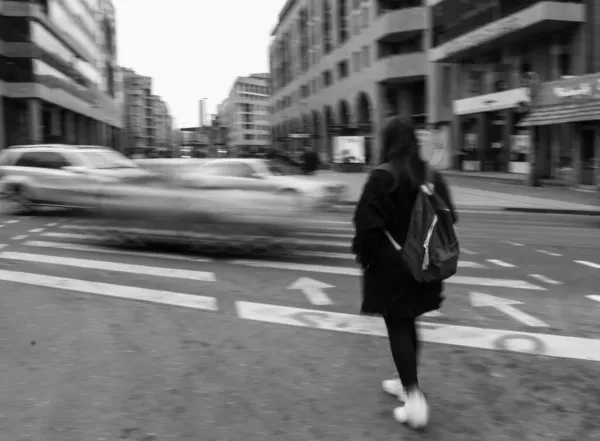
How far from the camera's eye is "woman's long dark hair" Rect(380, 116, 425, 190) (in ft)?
11.2

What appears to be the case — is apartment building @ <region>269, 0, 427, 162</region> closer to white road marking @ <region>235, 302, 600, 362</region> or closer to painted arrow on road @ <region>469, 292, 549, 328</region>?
painted arrow on road @ <region>469, 292, 549, 328</region>

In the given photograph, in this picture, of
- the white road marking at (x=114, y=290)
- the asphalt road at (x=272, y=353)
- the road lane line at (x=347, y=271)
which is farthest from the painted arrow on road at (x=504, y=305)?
the white road marking at (x=114, y=290)

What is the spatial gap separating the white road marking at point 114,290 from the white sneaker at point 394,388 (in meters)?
2.67

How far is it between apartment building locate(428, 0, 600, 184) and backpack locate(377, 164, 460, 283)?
858 inches

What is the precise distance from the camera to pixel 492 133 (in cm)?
3441

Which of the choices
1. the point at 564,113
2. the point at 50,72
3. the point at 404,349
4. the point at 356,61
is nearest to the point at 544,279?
the point at 404,349

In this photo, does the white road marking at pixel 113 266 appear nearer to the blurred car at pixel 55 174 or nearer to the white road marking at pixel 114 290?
the white road marking at pixel 114 290

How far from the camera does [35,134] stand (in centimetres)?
4778

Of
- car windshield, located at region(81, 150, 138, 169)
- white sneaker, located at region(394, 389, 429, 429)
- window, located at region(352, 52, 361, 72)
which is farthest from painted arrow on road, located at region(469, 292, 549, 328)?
window, located at region(352, 52, 361, 72)

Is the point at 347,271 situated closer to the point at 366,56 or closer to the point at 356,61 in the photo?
the point at 366,56

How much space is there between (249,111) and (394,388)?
7174 inches

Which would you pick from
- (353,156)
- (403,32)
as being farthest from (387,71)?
(353,156)

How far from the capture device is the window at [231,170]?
1120 cm

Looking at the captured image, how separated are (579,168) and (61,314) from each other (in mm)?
22584
